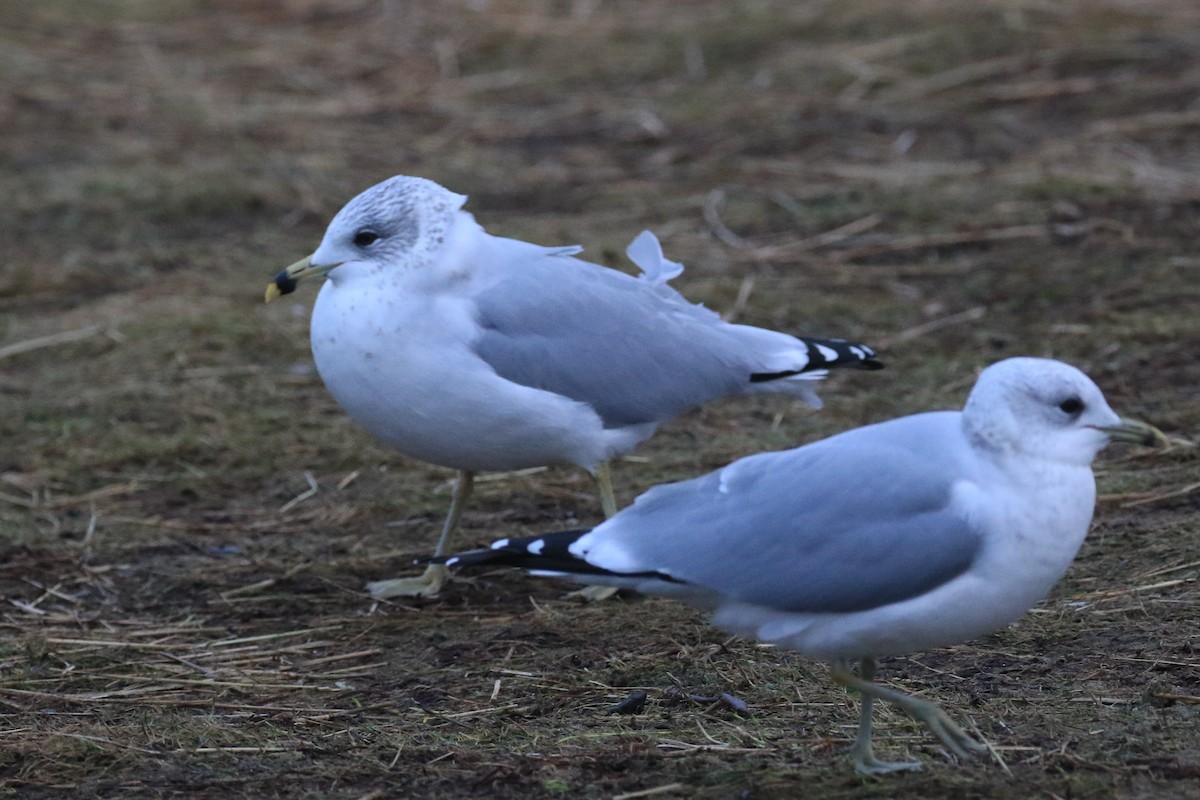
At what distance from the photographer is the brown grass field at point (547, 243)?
3340 mm

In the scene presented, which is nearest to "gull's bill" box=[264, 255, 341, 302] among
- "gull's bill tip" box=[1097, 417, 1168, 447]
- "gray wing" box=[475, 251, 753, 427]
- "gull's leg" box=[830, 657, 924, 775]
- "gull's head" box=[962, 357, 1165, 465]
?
"gray wing" box=[475, 251, 753, 427]

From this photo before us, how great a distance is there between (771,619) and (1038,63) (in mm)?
7322

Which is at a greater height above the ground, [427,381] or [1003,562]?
[1003,562]

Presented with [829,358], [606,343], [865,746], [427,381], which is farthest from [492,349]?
[865,746]

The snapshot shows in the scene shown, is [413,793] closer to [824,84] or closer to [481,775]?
[481,775]

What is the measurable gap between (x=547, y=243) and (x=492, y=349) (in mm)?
3203

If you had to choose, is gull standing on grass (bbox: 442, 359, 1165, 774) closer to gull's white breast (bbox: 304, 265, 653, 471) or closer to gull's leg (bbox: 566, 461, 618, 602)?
gull's white breast (bbox: 304, 265, 653, 471)

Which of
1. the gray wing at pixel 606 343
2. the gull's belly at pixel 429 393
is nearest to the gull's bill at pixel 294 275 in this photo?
the gull's belly at pixel 429 393

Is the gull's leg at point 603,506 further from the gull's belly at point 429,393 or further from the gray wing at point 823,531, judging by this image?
the gray wing at point 823,531

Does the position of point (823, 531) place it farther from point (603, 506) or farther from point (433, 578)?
point (433, 578)

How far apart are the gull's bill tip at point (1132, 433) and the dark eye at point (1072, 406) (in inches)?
1.9

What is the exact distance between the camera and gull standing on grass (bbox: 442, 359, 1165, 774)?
9.18 feet

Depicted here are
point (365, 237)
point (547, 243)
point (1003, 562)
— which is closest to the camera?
point (1003, 562)

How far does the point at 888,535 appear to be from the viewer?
287 cm
